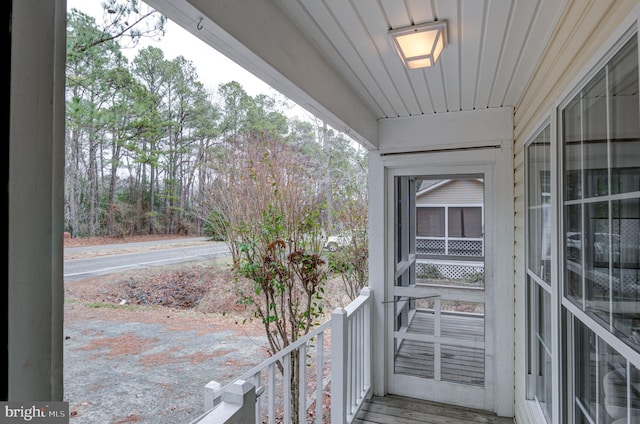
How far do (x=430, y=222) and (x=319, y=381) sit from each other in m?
1.80

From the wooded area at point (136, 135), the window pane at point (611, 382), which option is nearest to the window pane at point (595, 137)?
the window pane at point (611, 382)

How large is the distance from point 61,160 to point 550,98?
83.5 inches

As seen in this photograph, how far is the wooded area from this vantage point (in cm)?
121

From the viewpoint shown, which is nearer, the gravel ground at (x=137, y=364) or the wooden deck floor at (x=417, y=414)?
the gravel ground at (x=137, y=364)

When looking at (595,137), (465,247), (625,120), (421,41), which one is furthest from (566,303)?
(465,247)

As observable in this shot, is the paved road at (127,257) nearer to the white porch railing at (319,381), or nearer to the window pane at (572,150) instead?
the white porch railing at (319,381)

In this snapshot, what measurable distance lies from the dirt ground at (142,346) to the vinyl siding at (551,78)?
1922mm

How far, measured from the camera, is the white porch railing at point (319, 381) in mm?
1140

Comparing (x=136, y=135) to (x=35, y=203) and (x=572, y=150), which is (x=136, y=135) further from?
(x=572, y=150)

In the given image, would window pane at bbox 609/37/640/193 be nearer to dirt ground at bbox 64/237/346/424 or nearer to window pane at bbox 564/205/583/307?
window pane at bbox 564/205/583/307

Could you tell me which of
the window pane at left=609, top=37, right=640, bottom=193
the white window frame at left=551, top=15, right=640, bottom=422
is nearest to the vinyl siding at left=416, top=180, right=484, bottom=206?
the white window frame at left=551, top=15, right=640, bottom=422

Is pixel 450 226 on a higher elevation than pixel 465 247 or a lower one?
higher

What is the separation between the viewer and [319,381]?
7.60 feet

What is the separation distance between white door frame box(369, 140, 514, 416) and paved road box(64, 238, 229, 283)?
1736 millimetres
